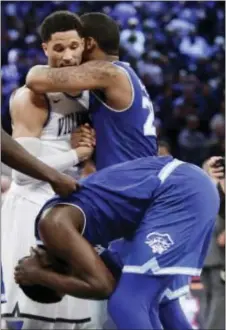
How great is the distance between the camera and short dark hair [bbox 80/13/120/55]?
425cm

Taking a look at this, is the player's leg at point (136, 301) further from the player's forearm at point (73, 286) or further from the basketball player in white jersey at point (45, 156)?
the basketball player in white jersey at point (45, 156)

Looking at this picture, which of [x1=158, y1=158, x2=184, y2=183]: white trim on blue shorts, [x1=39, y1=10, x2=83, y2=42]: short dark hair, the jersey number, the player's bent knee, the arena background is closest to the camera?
the player's bent knee

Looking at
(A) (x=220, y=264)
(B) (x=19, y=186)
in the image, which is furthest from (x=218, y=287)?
(B) (x=19, y=186)

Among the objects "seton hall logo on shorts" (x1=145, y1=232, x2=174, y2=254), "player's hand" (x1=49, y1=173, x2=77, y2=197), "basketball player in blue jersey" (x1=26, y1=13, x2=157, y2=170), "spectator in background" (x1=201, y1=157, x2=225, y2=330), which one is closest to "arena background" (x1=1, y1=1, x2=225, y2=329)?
"spectator in background" (x1=201, y1=157, x2=225, y2=330)

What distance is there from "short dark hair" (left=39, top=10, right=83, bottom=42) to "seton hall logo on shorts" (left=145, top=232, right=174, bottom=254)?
114 centimetres

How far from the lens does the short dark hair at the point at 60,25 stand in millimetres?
4211

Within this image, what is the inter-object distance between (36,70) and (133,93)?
474mm

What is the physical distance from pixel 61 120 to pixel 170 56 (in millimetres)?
7686

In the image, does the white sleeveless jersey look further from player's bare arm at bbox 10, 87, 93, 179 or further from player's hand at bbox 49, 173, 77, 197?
player's hand at bbox 49, 173, 77, 197

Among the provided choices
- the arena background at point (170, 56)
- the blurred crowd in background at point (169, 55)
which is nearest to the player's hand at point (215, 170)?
the arena background at point (170, 56)

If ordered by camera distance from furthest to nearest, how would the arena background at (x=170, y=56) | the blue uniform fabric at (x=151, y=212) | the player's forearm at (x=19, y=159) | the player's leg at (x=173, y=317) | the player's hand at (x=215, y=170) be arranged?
the arena background at (x=170, y=56) → the player's hand at (x=215, y=170) → the player's leg at (x=173, y=317) → the blue uniform fabric at (x=151, y=212) → the player's forearm at (x=19, y=159)

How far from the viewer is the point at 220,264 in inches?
262

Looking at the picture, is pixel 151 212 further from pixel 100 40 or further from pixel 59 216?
→ pixel 100 40

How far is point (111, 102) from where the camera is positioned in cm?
403
